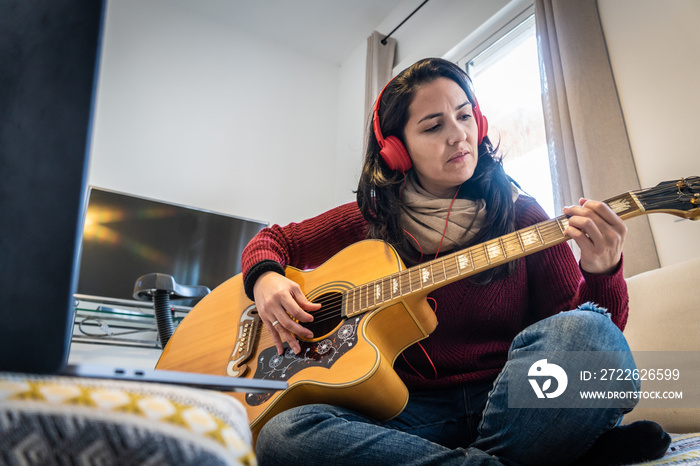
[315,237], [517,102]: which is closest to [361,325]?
[315,237]

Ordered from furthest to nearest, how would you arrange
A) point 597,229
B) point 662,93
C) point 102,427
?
1. point 662,93
2. point 597,229
3. point 102,427

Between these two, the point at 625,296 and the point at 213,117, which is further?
the point at 213,117

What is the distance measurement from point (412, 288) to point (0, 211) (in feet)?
2.34

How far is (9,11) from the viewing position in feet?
0.93

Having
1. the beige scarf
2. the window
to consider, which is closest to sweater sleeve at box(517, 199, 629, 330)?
the beige scarf

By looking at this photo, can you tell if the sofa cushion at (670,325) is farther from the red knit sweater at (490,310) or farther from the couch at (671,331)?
the red knit sweater at (490,310)

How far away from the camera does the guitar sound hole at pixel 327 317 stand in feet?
3.15

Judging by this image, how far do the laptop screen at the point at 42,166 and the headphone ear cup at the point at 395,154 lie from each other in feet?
3.15

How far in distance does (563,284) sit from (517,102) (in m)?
1.65

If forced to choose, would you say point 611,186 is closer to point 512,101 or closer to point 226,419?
point 512,101

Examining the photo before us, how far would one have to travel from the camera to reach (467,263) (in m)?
0.88

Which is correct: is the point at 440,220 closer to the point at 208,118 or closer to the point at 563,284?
the point at 563,284

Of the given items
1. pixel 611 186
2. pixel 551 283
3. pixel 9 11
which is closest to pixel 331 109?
pixel 611 186

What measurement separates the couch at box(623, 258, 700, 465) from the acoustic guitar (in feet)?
1.00
